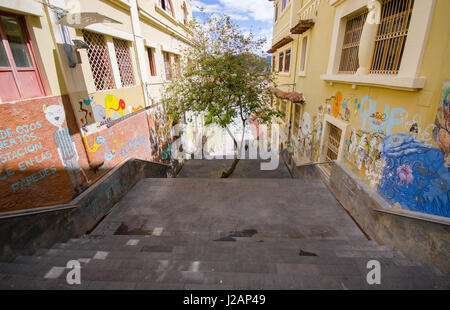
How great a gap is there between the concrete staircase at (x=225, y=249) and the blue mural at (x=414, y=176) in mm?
959

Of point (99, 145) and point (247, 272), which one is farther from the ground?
point (99, 145)

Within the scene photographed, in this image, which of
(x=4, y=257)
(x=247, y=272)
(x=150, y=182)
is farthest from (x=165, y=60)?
(x=247, y=272)

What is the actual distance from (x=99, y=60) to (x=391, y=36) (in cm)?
704

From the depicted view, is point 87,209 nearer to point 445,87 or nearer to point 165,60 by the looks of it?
point 445,87

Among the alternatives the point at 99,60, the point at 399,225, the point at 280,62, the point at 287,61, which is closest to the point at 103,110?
the point at 99,60

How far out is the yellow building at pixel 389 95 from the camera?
3.19 metres

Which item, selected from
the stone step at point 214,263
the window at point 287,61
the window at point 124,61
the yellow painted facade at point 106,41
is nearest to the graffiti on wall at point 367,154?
the stone step at point 214,263

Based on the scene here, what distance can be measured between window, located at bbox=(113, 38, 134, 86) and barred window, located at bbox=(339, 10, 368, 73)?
7010 millimetres

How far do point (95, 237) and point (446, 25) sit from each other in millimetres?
6725

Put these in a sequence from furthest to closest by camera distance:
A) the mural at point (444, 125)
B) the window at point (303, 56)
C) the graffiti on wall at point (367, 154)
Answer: the window at point (303, 56)
the graffiti on wall at point (367, 154)
the mural at point (444, 125)

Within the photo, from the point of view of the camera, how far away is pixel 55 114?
13.2ft

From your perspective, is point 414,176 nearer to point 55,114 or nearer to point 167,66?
point 55,114

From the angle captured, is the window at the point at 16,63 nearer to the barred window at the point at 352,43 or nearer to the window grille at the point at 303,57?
the barred window at the point at 352,43

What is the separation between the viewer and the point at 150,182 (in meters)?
6.77
